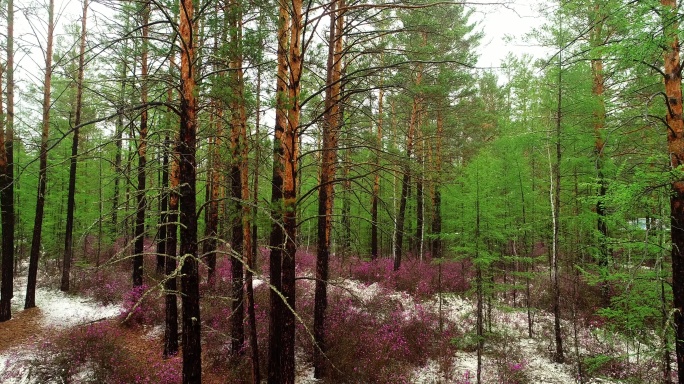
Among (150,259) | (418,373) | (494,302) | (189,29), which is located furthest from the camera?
(150,259)

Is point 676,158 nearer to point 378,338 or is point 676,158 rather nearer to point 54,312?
point 378,338

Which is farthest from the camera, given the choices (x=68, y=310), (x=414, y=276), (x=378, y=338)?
(x=414, y=276)

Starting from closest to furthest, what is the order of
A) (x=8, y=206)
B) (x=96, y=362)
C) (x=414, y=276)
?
(x=96, y=362) → (x=8, y=206) → (x=414, y=276)

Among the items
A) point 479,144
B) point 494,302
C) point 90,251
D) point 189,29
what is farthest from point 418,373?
point 90,251

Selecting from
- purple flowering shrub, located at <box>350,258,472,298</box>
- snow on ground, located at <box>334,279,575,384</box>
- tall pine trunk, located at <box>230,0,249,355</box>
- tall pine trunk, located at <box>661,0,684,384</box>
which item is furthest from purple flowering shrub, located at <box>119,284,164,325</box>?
tall pine trunk, located at <box>661,0,684,384</box>

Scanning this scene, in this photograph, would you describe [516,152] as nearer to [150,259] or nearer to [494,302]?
[494,302]

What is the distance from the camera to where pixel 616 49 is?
5.22 m

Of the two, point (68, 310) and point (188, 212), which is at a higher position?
point (188, 212)

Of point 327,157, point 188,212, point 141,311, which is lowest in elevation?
point 141,311

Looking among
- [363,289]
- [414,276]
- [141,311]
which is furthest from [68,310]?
[414,276]

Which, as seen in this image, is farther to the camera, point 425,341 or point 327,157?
point 425,341

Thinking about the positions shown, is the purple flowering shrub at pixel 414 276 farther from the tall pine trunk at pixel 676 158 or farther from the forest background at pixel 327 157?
the tall pine trunk at pixel 676 158

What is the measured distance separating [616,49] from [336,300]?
428 inches

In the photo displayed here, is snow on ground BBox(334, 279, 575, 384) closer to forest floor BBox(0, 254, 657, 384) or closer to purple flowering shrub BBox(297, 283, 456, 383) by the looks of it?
forest floor BBox(0, 254, 657, 384)
